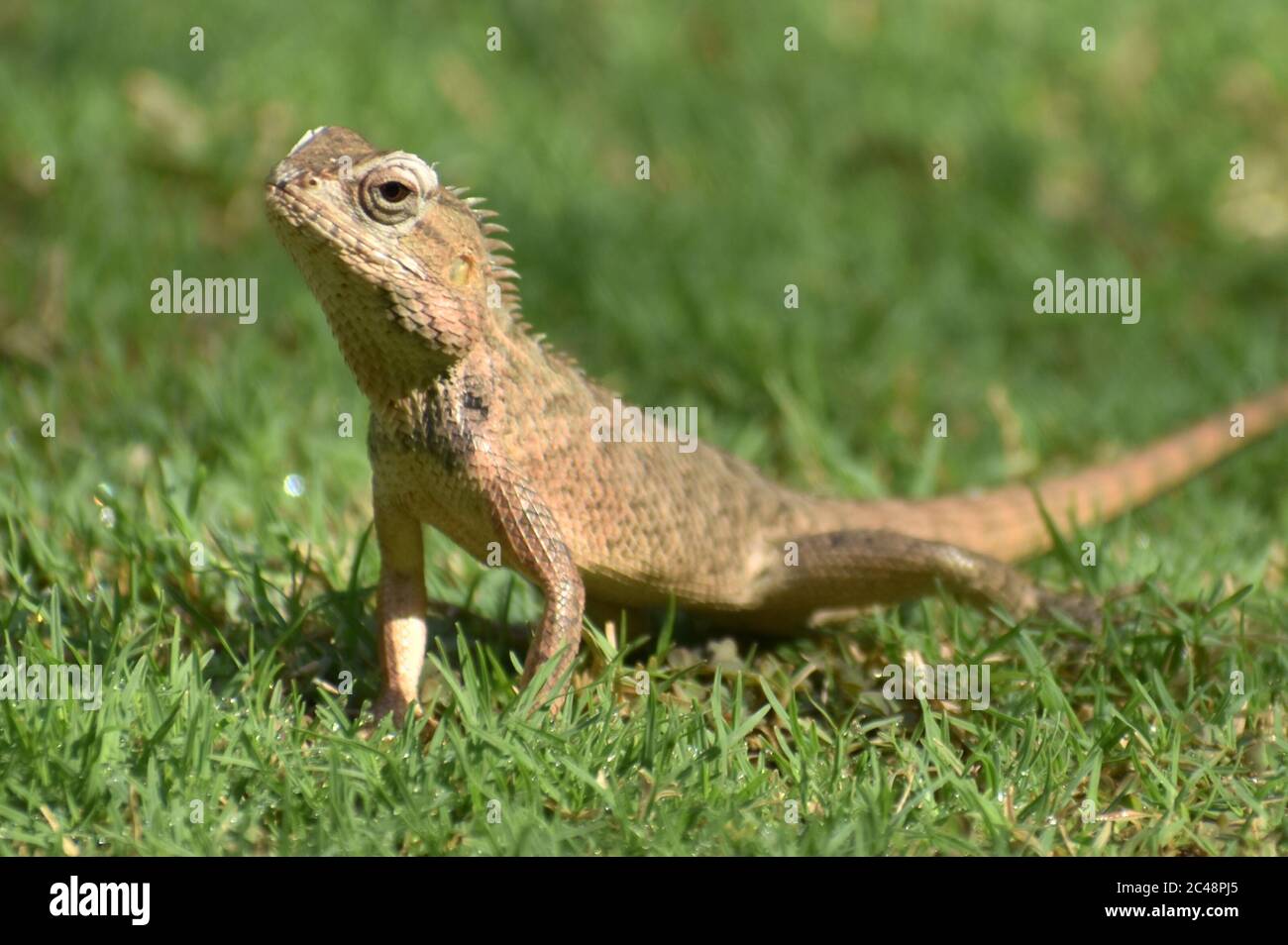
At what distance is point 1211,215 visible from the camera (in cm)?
944

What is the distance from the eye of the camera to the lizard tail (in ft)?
19.4

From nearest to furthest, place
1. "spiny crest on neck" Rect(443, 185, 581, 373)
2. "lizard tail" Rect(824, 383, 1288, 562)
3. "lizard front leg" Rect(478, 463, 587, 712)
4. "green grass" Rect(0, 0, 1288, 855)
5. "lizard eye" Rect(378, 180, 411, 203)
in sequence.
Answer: "green grass" Rect(0, 0, 1288, 855), "lizard eye" Rect(378, 180, 411, 203), "lizard front leg" Rect(478, 463, 587, 712), "spiny crest on neck" Rect(443, 185, 581, 373), "lizard tail" Rect(824, 383, 1288, 562)

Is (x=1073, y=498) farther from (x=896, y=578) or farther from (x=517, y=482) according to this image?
(x=517, y=482)

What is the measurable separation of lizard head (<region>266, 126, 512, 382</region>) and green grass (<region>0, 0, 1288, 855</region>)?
0.92 m

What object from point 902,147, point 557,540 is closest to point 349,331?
point 557,540

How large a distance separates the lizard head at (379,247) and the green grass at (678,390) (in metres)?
0.92

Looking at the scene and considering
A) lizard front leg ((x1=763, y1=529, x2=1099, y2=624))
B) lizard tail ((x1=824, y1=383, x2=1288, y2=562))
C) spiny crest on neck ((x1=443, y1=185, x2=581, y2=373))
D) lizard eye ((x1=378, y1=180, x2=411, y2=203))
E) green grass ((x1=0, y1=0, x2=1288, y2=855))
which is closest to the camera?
green grass ((x1=0, y1=0, x2=1288, y2=855))

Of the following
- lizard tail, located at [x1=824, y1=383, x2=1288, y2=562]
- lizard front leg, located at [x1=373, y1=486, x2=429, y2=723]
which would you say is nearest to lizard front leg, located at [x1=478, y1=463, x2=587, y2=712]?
lizard front leg, located at [x1=373, y1=486, x2=429, y2=723]

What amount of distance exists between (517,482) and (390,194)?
0.91 metres

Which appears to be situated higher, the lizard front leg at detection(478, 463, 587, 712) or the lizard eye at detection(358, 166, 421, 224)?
the lizard eye at detection(358, 166, 421, 224)

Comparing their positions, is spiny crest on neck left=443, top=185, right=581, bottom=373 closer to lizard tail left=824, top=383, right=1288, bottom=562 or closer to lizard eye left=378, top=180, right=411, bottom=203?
lizard eye left=378, top=180, right=411, bottom=203

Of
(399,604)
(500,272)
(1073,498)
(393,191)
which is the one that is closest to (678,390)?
(1073,498)

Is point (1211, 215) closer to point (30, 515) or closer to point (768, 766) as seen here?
point (768, 766)

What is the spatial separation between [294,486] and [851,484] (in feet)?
7.89
